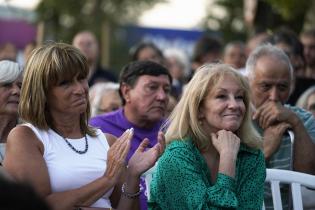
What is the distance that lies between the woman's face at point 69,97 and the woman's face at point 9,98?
0.74m

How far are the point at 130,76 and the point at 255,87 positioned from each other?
3.23 ft

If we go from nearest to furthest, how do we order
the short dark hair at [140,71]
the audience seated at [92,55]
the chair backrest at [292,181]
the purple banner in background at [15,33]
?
the chair backrest at [292,181], the short dark hair at [140,71], the audience seated at [92,55], the purple banner in background at [15,33]

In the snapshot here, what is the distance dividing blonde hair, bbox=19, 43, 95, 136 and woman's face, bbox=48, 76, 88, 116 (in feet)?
0.12

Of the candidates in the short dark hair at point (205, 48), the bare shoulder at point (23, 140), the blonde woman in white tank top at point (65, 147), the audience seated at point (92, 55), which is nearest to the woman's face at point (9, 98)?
the blonde woman in white tank top at point (65, 147)

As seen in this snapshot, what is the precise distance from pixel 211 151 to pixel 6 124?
52.9 inches

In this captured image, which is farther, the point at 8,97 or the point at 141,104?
the point at 141,104

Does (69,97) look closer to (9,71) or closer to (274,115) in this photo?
(9,71)

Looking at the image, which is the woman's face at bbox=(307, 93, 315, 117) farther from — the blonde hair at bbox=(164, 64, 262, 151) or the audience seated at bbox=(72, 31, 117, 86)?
the audience seated at bbox=(72, 31, 117, 86)

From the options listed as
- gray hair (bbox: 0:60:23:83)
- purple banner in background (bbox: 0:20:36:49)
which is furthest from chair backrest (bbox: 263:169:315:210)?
purple banner in background (bbox: 0:20:36:49)

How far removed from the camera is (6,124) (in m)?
5.15

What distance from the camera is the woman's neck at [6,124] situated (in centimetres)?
511

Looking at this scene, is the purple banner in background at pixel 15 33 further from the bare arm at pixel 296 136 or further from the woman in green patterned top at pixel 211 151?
the woman in green patterned top at pixel 211 151

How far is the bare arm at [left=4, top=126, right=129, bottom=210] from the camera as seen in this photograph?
164 inches

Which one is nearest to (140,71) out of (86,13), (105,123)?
(105,123)
